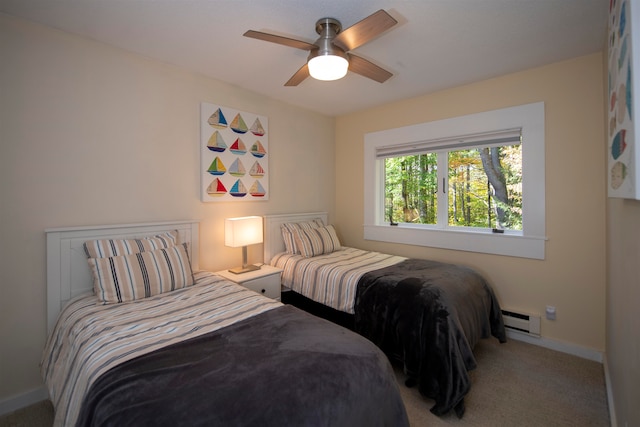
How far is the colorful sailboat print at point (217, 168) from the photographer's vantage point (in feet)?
9.20

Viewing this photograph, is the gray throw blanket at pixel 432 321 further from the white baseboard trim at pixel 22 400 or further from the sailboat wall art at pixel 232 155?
the white baseboard trim at pixel 22 400

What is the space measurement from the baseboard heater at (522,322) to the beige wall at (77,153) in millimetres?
2828

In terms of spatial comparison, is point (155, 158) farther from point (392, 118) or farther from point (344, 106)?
point (392, 118)

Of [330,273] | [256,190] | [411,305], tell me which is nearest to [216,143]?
[256,190]

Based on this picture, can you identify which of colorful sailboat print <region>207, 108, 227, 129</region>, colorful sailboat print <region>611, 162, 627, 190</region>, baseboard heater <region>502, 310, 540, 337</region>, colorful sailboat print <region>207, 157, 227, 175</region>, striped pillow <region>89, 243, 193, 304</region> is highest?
colorful sailboat print <region>207, 108, 227, 129</region>

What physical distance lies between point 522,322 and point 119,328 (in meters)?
3.16

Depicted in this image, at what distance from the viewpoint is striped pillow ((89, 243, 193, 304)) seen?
1857mm

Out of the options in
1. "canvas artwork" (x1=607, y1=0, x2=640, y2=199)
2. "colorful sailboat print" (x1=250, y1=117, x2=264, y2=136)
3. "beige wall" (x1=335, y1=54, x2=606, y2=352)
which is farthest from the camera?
"colorful sailboat print" (x1=250, y1=117, x2=264, y2=136)

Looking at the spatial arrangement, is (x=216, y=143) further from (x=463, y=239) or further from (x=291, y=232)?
(x=463, y=239)

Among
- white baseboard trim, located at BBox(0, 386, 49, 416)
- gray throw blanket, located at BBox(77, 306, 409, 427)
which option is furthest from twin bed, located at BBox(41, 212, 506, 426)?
white baseboard trim, located at BBox(0, 386, 49, 416)

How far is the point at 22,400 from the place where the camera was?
1890 mm

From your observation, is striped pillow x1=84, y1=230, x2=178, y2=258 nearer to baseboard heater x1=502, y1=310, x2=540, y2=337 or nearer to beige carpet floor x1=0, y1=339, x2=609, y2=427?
beige carpet floor x1=0, y1=339, x2=609, y2=427

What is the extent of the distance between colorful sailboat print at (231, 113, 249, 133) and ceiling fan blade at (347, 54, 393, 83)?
4.51 feet

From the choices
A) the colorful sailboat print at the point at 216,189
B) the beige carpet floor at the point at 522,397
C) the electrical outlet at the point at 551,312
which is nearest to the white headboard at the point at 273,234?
the colorful sailboat print at the point at 216,189
